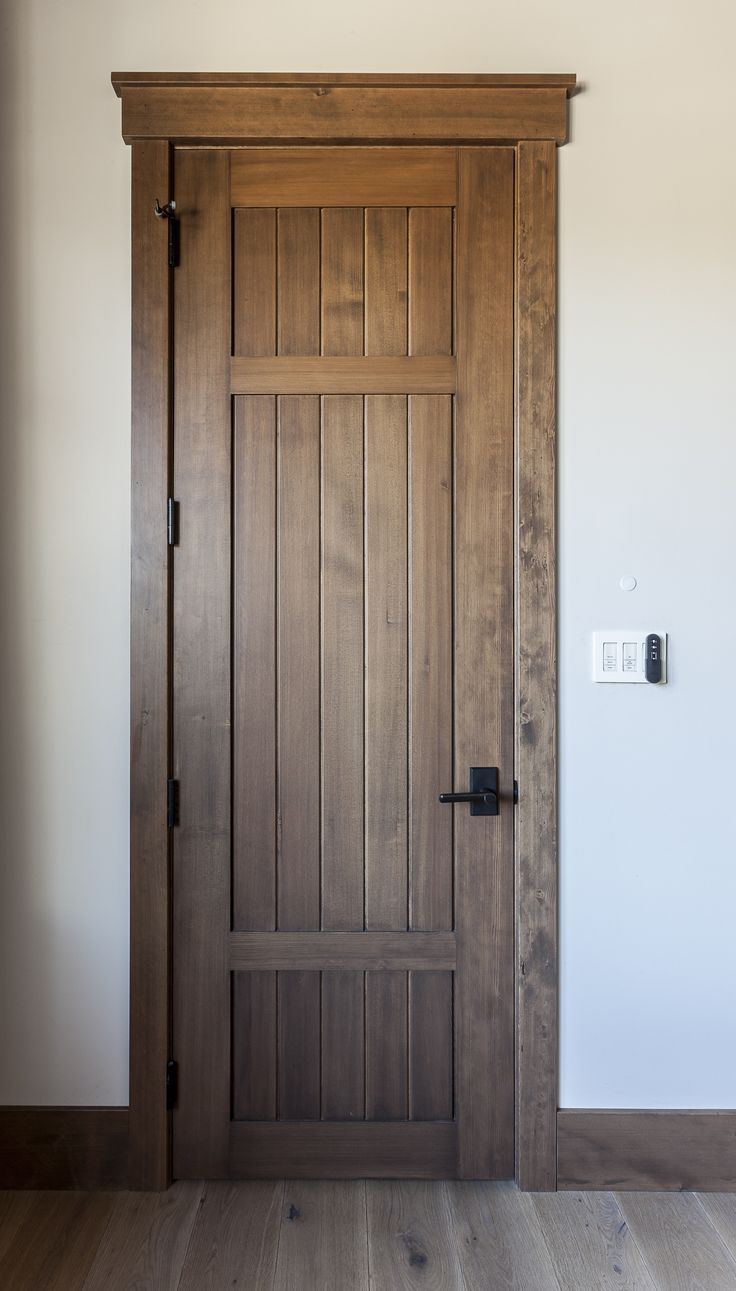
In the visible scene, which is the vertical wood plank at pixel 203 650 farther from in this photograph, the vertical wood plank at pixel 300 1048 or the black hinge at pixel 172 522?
the vertical wood plank at pixel 300 1048

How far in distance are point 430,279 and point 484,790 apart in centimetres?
119

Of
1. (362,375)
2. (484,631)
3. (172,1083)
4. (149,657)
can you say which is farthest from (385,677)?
(172,1083)

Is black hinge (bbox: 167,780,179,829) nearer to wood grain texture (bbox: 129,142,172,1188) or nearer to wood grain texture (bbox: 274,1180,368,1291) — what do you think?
wood grain texture (bbox: 129,142,172,1188)

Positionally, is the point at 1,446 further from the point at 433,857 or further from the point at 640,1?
the point at 640,1

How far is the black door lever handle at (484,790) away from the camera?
6.19 feet

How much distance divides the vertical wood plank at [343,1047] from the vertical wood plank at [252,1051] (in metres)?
0.13

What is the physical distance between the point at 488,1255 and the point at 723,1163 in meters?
0.61

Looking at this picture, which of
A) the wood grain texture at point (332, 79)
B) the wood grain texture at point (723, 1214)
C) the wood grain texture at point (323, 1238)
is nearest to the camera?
the wood grain texture at point (323, 1238)

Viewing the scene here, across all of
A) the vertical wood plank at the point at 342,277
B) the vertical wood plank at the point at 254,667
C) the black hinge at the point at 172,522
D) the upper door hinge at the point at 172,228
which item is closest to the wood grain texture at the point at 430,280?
the vertical wood plank at the point at 342,277

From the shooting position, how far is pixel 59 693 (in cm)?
193

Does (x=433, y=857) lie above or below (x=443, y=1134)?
above

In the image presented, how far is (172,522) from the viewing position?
1.90m

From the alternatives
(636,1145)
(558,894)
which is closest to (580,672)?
(558,894)

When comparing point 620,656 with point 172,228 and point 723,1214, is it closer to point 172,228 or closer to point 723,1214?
point 723,1214
